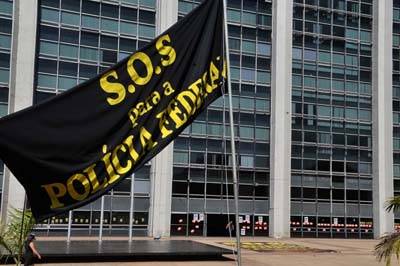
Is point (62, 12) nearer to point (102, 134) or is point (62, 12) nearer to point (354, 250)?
point (354, 250)

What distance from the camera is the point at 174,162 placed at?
40.0m

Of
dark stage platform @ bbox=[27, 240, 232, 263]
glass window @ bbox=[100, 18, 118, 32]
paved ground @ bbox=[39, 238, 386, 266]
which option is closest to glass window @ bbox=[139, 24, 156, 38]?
glass window @ bbox=[100, 18, 118, 32]

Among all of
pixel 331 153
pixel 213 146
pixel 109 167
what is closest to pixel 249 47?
pixel 213 146

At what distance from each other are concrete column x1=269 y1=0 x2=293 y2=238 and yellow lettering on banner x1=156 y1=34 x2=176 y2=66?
3603 cm

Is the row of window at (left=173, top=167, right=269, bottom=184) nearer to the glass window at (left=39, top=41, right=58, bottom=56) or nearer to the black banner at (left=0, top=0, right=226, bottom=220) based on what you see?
the glass window at (left=39, top=41, right=58, bottom=56)

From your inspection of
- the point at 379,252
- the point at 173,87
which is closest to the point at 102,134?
the point at 173,87

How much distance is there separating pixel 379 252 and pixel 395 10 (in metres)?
40.3

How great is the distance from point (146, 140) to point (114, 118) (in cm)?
55

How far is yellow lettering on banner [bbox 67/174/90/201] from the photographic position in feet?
18.9

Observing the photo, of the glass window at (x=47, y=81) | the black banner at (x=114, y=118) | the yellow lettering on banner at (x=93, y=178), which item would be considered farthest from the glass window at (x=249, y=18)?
the yellow lettering on banner at (x=93, y=178)

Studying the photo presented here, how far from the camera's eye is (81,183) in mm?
5852

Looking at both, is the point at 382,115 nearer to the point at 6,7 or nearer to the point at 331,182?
the point at 331,182

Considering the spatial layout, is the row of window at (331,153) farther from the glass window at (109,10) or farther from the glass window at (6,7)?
the glass window at (6,7)

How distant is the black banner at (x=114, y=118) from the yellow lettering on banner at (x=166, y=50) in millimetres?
13
